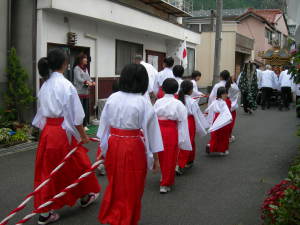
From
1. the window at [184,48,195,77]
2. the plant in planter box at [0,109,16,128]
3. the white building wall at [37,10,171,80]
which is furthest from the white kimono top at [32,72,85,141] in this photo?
the window at [184,48,195,77]

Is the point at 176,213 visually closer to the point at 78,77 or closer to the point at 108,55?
the point at 78,77

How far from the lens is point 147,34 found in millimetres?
16828

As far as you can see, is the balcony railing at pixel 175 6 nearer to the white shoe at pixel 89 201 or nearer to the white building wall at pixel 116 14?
the white building wall at pixel 116 14

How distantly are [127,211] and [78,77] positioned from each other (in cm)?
676

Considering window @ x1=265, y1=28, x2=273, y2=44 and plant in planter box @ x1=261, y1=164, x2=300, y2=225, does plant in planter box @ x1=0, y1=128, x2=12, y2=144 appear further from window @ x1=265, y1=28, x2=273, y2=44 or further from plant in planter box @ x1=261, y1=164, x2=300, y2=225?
window @ x1=265, y1=28, x2=273, y2=44

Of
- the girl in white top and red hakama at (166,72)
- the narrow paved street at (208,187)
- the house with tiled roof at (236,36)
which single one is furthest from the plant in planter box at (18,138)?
the house with tiled roof at (236,36)

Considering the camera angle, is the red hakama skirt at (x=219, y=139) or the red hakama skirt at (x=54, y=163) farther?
the red hakama skirt at (x=219, y=139)

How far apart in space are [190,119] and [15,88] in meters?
4.80

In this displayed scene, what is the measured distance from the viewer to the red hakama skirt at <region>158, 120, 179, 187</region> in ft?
19.3

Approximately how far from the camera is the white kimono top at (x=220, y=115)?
802 cm

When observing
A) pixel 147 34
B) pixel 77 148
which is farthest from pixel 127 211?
pixel 147 34

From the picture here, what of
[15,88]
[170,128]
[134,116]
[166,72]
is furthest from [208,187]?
[15,88]

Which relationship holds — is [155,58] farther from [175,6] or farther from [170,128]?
[170,128]

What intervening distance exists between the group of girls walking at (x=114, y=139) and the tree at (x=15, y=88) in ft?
16.0
